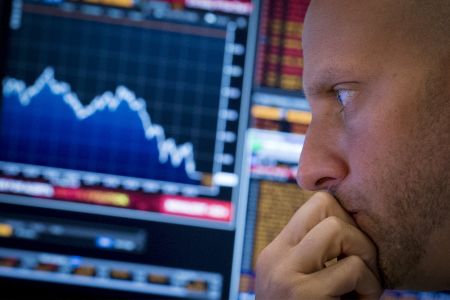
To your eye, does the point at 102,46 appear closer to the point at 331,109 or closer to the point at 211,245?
the point at 211,245

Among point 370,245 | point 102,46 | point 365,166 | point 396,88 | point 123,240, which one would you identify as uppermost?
point 102,46

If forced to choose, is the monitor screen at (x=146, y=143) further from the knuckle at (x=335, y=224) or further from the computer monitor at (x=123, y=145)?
the knuckle at (x=335, y=224)

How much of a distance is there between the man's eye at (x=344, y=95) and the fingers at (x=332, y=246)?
181mm

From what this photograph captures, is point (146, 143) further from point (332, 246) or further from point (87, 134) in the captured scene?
point (332, 246)

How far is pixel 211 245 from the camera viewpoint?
1.69 meters

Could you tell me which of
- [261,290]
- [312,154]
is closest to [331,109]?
[312,154]

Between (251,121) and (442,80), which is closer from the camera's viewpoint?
(442,80)

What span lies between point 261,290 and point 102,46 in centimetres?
91

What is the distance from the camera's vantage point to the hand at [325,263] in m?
1.00

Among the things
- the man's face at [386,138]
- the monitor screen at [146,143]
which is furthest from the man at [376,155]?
the monitor screen at [146,143]

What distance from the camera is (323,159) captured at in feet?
3.47

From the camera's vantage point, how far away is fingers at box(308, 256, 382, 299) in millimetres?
994

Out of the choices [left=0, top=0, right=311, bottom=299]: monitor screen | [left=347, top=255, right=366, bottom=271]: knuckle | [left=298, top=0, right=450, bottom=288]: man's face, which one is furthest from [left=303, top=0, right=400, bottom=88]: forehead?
[left=0, top=0, right=311, bottom=299]: monitor screen

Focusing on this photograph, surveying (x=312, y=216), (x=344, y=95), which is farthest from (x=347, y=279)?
(x=344, y=95)
